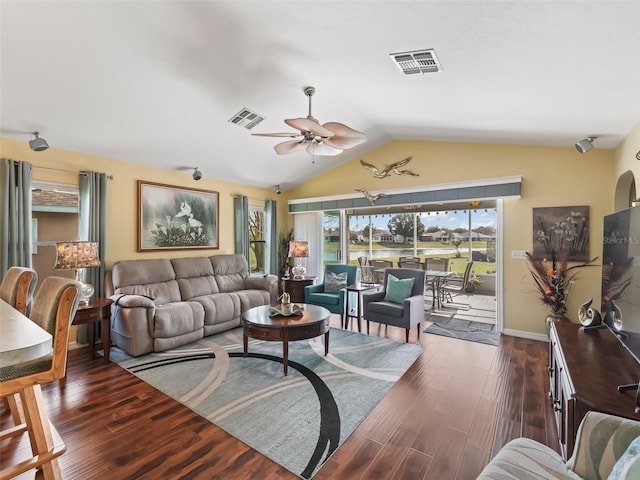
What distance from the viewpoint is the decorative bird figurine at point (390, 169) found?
16.7 ft

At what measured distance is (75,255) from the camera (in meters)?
3.24

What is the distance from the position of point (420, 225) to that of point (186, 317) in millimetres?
6223

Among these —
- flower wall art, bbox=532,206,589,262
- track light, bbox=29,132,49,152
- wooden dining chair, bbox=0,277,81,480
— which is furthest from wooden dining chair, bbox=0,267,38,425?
flower wall art, bbox=532,206,589,262

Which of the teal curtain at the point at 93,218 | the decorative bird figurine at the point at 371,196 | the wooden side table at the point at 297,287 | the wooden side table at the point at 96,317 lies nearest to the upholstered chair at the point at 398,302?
the wooden side table at the point at 297,287

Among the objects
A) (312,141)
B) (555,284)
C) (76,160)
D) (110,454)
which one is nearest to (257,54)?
(312,141)

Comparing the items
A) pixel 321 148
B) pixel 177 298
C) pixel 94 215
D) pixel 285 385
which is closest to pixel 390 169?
pixel 321 148

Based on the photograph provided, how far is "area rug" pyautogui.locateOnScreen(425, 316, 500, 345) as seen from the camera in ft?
13.8

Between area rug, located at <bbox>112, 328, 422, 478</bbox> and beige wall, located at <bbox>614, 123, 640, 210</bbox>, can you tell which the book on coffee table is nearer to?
area rug, located at <bbox>112, 328, 422, 478</bbox>

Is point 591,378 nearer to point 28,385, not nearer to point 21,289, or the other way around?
point 28,385

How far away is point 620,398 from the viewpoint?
55.8 inches

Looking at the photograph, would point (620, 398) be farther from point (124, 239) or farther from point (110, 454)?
point (124, 239)

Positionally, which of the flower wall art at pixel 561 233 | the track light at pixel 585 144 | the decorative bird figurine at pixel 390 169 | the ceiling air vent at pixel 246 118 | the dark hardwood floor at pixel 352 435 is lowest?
the dark hardwood floor at pixel 352 435

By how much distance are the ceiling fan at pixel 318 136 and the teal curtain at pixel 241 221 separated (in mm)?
2744

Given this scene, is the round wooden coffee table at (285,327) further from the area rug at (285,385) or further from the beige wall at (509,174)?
the beige wall at (509,174)
